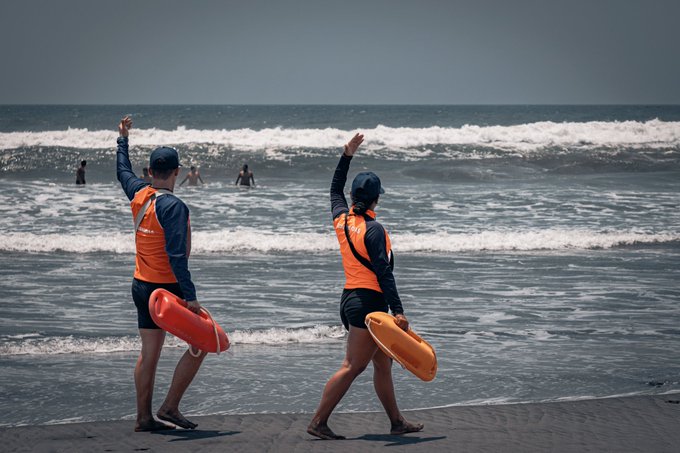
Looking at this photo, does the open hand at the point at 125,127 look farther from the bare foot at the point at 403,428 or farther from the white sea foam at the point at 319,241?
the white sea foam at the point at 319,241

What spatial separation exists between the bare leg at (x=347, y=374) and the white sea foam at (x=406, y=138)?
34.0 metres

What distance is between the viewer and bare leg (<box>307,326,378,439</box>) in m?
5.11

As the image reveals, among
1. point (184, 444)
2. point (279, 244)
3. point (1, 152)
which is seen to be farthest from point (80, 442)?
point (1, 152)

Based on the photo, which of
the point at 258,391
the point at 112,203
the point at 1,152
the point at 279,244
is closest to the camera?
the point at 258,391

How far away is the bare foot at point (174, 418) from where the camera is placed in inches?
212

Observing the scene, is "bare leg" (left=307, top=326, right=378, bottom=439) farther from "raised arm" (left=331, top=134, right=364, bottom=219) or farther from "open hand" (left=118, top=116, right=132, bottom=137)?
"open hand" (left=118, top=116, right=132, bottom=137)

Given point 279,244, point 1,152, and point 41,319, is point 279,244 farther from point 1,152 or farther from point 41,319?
point 1,152

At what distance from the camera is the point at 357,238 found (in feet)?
16.6

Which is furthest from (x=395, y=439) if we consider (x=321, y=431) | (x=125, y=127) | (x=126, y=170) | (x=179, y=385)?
(x=125, y=127)

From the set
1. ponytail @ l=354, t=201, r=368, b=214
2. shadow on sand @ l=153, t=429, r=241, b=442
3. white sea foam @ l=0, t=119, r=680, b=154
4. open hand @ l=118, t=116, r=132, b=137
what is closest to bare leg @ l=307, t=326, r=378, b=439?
shadow on sand @ l=153, t=429, r=241, b=442

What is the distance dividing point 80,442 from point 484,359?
3.65m

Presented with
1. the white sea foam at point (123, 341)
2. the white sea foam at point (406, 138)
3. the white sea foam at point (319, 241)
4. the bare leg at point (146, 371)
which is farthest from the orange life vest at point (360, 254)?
the white sea foam at point (406, 138)

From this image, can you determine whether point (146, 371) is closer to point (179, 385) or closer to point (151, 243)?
point (179, 385)

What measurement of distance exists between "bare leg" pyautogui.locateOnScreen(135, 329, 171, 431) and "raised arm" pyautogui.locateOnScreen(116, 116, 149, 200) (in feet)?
2.78
